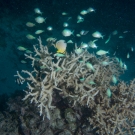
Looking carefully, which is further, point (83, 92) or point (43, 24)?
point (43, 24)

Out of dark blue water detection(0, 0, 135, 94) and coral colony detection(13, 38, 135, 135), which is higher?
coral colony detection(13, 38, 135, 135)

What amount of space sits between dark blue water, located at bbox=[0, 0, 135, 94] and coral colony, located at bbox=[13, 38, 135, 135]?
8111 mm

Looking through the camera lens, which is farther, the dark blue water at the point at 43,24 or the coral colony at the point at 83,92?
the dark blue water at the point at 43,24

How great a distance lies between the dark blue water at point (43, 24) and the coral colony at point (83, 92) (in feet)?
26.6

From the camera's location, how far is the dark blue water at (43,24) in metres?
13.7

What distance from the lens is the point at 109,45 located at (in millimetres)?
18469

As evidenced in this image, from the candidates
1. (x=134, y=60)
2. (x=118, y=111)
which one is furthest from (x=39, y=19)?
(x=134, y=60)

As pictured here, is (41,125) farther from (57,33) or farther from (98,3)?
(98,3)

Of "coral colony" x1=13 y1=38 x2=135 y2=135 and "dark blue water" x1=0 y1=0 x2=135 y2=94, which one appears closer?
"coral colony" x1=13 y1=38 x2=135 y2=135

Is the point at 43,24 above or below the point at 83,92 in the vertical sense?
below

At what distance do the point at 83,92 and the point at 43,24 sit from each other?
1102 centimetres

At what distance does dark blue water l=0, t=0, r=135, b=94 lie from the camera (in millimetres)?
13688

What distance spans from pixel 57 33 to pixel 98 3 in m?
4.97

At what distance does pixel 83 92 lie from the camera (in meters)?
4.47
